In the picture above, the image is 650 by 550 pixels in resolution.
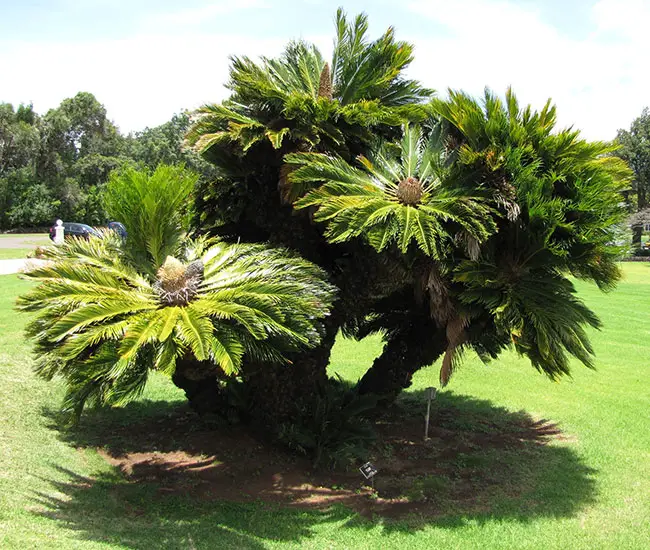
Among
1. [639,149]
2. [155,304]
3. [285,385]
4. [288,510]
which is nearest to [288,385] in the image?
[285,385]

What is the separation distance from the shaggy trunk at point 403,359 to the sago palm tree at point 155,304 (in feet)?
8.64

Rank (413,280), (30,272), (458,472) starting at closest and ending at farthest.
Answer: (30,272) < (413,280) < (458,472)

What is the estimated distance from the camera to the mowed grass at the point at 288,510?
19.5 feet

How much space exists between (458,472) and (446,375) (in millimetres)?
1774

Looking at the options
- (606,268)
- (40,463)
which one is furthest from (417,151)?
(40,463)

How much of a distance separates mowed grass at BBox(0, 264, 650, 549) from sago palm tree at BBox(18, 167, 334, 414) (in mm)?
1105

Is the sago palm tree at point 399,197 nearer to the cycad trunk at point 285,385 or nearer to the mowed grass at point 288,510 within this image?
the cycad trunk at point 285,385

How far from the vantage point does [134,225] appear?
6.84m

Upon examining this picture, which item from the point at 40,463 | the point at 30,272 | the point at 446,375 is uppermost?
the point at 30,272

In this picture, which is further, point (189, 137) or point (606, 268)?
point (189, 137)

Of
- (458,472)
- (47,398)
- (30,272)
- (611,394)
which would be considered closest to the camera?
(30,272)

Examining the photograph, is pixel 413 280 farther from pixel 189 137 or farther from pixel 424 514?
pixel 189 137

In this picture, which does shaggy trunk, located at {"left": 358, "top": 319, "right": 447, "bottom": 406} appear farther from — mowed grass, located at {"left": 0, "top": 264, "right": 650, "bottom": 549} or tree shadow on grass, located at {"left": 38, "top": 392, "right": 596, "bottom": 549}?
mowed grass, located at {"left": 0, "top": 264, "right": 650, "bottom": 549}

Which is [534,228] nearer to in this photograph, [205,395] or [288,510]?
[288,510]
